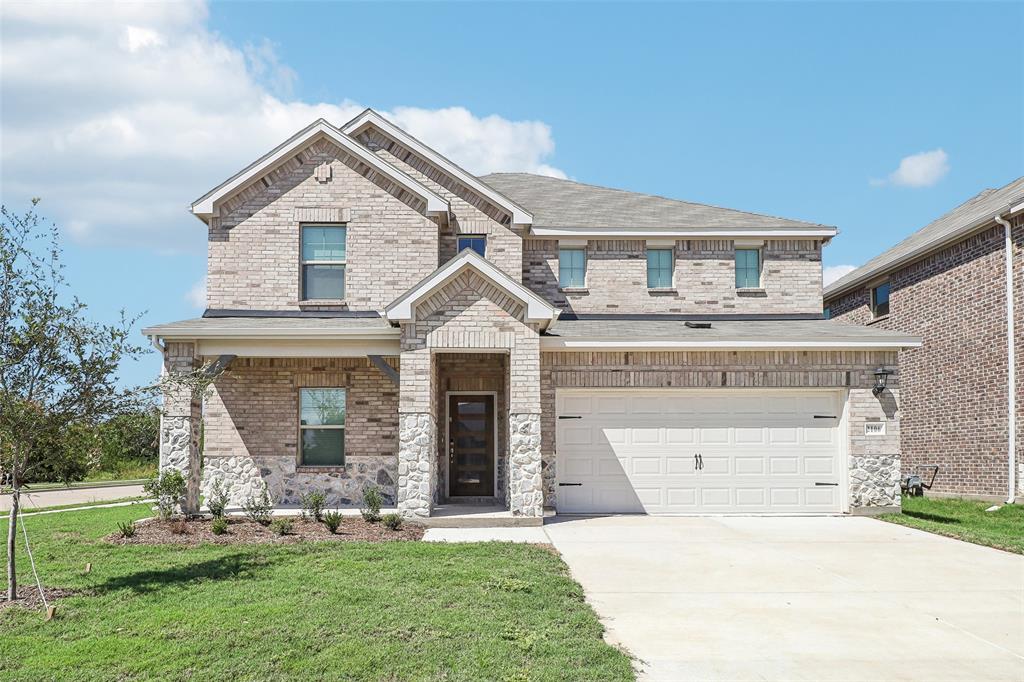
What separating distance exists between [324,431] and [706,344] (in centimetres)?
780

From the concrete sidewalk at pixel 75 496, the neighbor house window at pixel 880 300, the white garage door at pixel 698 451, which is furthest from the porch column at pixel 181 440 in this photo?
the neighbor house window at pixel 880 300

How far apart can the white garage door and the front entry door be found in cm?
224

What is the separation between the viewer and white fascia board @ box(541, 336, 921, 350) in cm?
1477

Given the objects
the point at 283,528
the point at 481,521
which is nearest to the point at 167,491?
the point at 283,528

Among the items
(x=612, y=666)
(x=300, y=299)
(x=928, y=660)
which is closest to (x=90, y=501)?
(x=300, y=299)

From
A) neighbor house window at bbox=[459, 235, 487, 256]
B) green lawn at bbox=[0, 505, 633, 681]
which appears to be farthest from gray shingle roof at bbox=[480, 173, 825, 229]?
green lawn at bbox=[0, 505, 633, 681]

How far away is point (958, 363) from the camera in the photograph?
63.4 ft

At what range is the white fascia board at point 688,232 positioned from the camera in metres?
17.7

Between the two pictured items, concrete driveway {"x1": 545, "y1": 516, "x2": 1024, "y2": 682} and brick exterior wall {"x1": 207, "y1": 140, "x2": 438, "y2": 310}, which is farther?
brick exterior wall {"x1": 207, "y1": 140, "x2": 438, "y2": 310}

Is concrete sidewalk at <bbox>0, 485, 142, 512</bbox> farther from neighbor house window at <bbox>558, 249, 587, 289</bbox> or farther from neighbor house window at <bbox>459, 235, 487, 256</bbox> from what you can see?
neighbor house window at <bbox>558, 249, 587, 289</bbox>

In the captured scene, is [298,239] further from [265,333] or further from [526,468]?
[526,468]

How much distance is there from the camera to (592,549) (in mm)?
11211

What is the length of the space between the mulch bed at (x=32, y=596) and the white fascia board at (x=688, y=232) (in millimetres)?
11714

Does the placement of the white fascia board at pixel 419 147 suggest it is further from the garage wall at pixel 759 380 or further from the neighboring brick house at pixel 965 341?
the neighboring brick house at pixel 965 341
